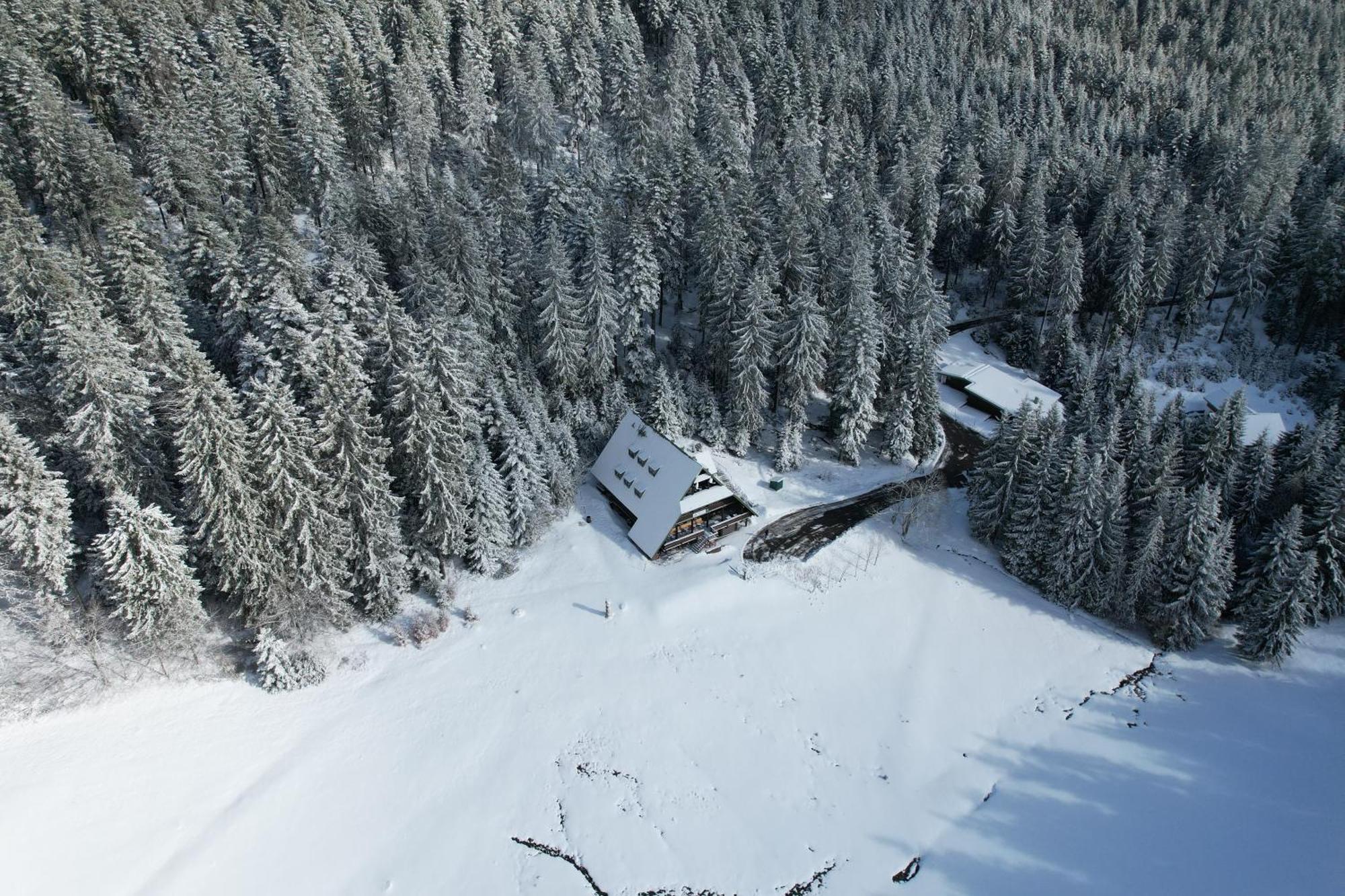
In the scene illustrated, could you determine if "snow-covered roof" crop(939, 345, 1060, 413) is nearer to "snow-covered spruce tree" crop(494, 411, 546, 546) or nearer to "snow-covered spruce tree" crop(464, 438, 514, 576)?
"snow-covered spruce tree" crop(494, 411, 546, 546)

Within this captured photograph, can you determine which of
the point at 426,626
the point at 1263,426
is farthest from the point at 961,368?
the point at 426,626

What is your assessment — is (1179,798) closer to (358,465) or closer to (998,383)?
(998,383)

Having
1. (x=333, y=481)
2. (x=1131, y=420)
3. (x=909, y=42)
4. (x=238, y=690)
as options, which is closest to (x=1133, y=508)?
(x=1131, y=420)

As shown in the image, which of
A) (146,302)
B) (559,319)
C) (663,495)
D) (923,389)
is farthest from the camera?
(923,389)

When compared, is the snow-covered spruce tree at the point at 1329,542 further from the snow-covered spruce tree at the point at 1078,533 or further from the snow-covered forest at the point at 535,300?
the snow-covered spruce tree at the point at 1078,533

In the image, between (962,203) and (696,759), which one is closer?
(696,759)

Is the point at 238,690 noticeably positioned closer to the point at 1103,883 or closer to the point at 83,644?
the point at 83,644
